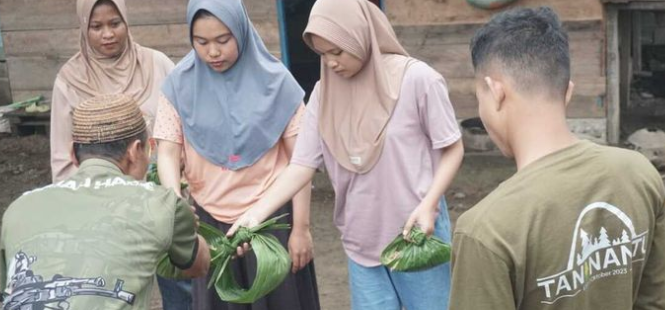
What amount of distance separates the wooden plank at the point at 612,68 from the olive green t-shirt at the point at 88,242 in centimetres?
559

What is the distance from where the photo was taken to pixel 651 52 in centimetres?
1161

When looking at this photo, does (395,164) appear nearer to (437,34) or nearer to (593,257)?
(593,257)

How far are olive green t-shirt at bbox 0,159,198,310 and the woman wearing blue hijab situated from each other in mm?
1176

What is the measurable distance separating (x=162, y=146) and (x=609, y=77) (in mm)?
4692

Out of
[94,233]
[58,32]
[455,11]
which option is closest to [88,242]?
[94,233]

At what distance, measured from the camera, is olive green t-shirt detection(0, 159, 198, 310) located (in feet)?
8.68

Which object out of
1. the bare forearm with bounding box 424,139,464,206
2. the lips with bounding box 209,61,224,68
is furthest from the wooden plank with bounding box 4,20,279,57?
the bare forearm with bounding box 424,139,464,206

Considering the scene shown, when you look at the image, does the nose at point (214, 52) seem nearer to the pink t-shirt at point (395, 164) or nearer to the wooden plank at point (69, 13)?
the pink t-shirt at point (395, 164)

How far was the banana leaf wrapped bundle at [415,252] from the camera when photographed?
351 cm

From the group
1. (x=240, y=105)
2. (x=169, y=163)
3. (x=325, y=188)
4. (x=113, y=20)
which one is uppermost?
(x=113, y=20)

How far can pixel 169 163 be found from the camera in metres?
4.18

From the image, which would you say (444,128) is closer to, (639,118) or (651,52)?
(639,118)

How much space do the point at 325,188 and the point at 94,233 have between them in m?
5.22

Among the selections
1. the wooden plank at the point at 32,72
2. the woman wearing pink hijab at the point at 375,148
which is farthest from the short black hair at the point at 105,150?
the wooden plank at the point at 32,72
